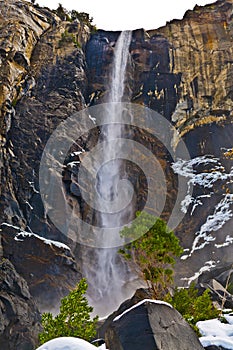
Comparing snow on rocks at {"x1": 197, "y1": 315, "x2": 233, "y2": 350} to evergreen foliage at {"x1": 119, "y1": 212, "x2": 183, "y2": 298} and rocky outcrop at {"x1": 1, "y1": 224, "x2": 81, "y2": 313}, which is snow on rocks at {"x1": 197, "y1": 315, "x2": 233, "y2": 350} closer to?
evergreen foliage at {"x1": 119, "y1": 212, "x2": 183, "y2": 298}

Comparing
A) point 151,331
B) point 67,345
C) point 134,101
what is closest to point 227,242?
point 134,101

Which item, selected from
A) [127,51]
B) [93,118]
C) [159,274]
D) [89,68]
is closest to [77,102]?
[93,118]

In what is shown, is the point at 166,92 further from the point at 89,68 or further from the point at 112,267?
the point at 112,267

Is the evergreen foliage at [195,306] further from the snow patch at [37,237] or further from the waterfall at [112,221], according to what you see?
the waterfall at [112,221]

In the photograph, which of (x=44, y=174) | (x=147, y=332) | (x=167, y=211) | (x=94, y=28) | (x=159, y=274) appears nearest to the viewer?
(x=147, y=332)

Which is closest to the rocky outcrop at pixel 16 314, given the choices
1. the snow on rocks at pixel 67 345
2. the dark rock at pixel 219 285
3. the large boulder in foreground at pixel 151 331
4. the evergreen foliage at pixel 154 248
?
the dark rock at pixel 219 285

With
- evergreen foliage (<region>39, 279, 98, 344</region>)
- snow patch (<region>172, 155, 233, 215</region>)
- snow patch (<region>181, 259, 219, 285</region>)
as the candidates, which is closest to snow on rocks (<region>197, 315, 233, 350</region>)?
evergreen foliage (<region>39, 279, 98, 344</region>)
